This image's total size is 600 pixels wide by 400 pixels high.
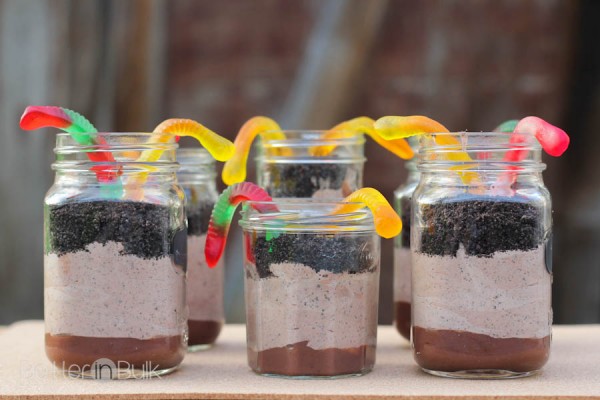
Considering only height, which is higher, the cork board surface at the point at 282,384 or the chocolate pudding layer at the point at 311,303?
A: the chocolate pudding layer at the point at 311,303

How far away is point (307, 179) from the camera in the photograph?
57.2 inches

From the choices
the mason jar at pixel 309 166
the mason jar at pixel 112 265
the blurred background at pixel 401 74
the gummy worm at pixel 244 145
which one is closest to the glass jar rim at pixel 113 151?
the mason jar at pixel 112 265

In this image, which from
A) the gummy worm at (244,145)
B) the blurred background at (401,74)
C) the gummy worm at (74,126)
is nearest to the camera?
the gummy worm at (74,126)

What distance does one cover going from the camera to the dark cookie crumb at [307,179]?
145 cm

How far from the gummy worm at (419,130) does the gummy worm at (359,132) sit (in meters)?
0.16

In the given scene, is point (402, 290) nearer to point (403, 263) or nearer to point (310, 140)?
point (403, 263)

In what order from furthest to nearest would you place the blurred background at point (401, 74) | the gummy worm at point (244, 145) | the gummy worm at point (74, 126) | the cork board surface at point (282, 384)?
the blurred background at point (401, 74) < the gummy worm at point (244, 145) < the gummy worm at point (74, 126) < the cork board surface at point (282, 384)

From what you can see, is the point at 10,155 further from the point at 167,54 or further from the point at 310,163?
the point at 310,163

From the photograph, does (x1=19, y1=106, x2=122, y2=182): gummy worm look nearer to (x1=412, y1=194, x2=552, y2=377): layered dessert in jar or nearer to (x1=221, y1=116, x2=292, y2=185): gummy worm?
(x1=221, y1=116, x2=292, y2=185): gummy worm

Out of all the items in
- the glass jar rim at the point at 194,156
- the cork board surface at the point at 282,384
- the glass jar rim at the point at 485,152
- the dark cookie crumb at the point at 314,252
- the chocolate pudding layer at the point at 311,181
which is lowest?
the cork board surface at the point at 282,384

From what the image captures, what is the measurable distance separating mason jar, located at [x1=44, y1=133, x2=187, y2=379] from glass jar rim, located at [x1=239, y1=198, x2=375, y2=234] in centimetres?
11

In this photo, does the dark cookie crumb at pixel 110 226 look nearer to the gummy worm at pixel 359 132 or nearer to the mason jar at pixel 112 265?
the mason jar at pixel 112 265

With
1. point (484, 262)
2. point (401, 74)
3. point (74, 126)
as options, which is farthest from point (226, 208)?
point (401, 74)

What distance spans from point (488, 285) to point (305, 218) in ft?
0.77
